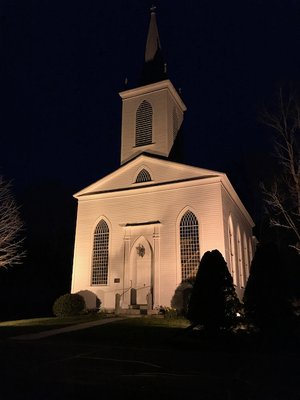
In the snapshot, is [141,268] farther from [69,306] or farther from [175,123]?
[175,123]

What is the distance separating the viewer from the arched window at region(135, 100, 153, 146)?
88.7 feet

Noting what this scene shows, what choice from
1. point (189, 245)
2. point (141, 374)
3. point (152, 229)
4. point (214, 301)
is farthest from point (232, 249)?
point (141, 374)

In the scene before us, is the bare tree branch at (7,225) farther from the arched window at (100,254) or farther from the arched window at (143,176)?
the arched window at (143,176)

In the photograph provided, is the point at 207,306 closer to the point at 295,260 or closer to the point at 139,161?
the point at 139,161

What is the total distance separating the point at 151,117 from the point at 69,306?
15.1 metres

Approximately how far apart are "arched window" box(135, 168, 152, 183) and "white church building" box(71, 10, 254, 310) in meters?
0.07

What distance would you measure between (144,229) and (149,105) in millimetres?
11208

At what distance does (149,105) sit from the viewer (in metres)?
28.0

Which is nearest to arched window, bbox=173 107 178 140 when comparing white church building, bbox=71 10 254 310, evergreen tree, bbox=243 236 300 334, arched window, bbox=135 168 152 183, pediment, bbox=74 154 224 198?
white church building, bbox=71 10 254 310

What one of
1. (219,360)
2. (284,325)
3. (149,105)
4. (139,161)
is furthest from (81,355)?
(149,105)

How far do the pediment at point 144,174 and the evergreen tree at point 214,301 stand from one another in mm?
9487

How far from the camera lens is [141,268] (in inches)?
852

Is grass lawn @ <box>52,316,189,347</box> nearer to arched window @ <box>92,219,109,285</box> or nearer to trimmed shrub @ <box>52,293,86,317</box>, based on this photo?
trimmed shrub @ <box>52,293,86,317</box>

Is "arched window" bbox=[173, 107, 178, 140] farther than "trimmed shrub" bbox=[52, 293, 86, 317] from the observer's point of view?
Yes
